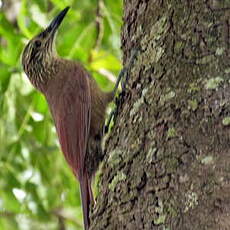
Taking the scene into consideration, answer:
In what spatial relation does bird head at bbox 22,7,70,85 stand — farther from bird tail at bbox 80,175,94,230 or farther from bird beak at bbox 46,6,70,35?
bird tail at bbox 80,175,94,230

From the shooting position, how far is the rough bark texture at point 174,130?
95.3 inches

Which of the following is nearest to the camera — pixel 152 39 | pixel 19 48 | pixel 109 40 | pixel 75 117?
pixel 152 39

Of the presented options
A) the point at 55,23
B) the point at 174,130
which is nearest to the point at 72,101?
the point at 55,23

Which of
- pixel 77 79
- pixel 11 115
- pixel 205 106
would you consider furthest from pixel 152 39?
pixel 11 115

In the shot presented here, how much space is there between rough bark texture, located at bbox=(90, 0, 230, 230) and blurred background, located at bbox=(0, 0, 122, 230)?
1.85 metres

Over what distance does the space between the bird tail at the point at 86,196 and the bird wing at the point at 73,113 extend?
0.16 feet

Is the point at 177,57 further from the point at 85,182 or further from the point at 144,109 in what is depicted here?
the point at 85,182

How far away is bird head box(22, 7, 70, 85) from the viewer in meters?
4.61

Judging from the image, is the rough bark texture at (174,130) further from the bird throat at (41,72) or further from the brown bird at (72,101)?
the bird throat at (41,72)

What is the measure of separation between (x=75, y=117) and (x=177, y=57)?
1228 millimetres

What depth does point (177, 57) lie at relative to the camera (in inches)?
112

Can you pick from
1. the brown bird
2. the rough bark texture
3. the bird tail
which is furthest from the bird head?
the rough bark texture

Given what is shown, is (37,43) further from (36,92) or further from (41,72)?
(36,92)

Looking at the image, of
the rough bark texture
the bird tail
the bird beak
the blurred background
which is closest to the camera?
the rough bark texture
